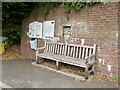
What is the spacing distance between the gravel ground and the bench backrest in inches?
38.6

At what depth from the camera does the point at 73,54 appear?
7.98m

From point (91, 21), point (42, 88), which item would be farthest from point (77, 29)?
point (42, 88)

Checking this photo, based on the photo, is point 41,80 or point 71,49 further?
point 71,49

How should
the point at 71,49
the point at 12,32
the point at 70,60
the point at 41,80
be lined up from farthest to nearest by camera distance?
the point at 12,32, the point at 71,49, the point at 70,60, the point at 41,80

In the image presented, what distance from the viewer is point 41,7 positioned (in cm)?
997

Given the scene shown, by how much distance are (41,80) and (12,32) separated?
5607 millimetres

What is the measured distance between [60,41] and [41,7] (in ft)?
6.98

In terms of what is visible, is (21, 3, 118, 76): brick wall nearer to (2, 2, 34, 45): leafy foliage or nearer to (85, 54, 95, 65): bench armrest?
(85, 54, 95, 65): bench armrest

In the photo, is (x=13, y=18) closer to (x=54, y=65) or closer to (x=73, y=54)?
(x=54, y=65)

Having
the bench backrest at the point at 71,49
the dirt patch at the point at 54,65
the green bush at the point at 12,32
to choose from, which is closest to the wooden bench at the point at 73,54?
the bench backrest at the point at 71,49

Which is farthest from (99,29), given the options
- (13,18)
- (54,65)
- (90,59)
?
(13,18)

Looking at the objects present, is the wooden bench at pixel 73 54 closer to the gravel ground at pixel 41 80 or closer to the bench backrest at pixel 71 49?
the bench backrest at pixel 71 49

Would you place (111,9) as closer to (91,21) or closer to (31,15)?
(91,21)

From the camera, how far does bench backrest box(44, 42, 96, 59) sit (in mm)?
7453
